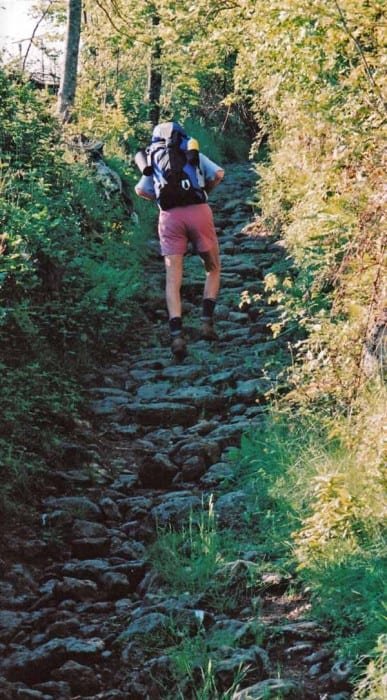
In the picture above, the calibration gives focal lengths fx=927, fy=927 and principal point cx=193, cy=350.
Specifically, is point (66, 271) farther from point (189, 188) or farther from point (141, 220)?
point (141, 220)

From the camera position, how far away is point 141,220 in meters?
12.9

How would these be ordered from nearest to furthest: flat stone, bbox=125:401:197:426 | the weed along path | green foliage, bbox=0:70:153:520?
1. the weed along path
2. green foliage, bbox=0:70:153:520
3. flat stone, bbox=125:401:197:426

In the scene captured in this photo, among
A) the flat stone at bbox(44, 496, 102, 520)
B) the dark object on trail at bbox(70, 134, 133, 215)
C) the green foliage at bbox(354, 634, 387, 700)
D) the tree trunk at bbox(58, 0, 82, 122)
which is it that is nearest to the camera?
the green foliage at bbox(354, 634, 387, 700)

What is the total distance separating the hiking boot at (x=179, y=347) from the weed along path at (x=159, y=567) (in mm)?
88

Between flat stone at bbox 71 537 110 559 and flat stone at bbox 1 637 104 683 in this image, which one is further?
flat stone at bbox 71 537 110 559

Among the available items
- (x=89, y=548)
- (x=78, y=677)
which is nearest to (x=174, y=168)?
(x=89, y=548)

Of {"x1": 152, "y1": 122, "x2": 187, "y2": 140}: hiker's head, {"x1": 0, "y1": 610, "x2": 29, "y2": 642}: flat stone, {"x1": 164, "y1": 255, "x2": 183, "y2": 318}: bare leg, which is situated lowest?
{"x1": 0, "y1": 610, "x2": 29, "y2": 642}: flat stone

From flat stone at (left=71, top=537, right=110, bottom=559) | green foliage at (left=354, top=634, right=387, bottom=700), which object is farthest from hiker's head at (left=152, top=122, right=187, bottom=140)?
green foliage at (left=354, top=634, right=387, bottom=700)

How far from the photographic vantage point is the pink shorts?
833cm

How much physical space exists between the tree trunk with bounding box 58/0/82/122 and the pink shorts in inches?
191

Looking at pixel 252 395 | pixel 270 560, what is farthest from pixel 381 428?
pixel 252 395

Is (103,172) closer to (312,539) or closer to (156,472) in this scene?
(156,472)

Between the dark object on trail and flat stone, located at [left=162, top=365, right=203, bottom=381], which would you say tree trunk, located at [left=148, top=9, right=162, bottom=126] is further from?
flat stone, located at [left=162, top=365, right=203, bottom=381]

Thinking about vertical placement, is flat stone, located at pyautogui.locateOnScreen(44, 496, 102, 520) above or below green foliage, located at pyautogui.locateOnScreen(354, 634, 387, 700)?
below
